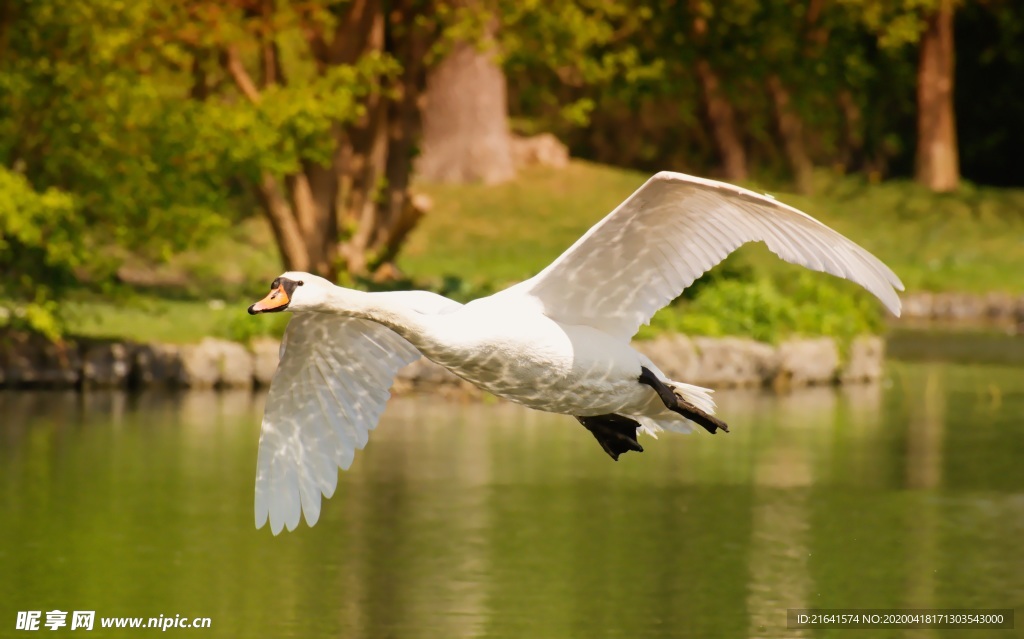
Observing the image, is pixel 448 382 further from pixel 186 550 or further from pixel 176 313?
pixel 186 550

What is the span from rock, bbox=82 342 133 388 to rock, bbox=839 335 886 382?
8203 millimetres

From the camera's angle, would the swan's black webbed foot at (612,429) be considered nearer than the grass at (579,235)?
Yes

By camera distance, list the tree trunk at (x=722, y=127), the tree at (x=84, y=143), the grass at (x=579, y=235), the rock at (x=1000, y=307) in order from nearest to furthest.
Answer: the tree at (x=84, y=143), the grass at (x=579, y=235), the rock at (x=1000, y=307), the tree trunk at (x=722, y=127)

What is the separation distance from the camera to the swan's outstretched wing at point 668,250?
7887 mm

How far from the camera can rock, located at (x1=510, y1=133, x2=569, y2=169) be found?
37.0 metres

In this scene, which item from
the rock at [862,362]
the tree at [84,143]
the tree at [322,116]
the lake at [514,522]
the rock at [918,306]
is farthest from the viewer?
the rock at [918,306]

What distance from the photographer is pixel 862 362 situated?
2228 cm

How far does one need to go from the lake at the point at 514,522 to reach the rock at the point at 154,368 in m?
0.43

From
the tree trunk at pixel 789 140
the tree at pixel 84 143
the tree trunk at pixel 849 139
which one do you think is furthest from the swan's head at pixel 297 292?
the tree trunk at pixel 849 139

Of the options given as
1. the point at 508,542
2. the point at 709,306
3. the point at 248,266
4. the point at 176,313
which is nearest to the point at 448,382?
the point at 709,306

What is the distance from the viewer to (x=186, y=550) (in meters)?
13.4

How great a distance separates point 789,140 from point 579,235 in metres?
9.87

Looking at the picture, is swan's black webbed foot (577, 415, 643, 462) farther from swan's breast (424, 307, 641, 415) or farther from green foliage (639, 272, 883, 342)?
green foliage (639, 272, 883, 342)

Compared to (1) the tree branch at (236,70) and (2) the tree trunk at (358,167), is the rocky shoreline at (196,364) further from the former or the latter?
(1) the tree branch at (236,70)
